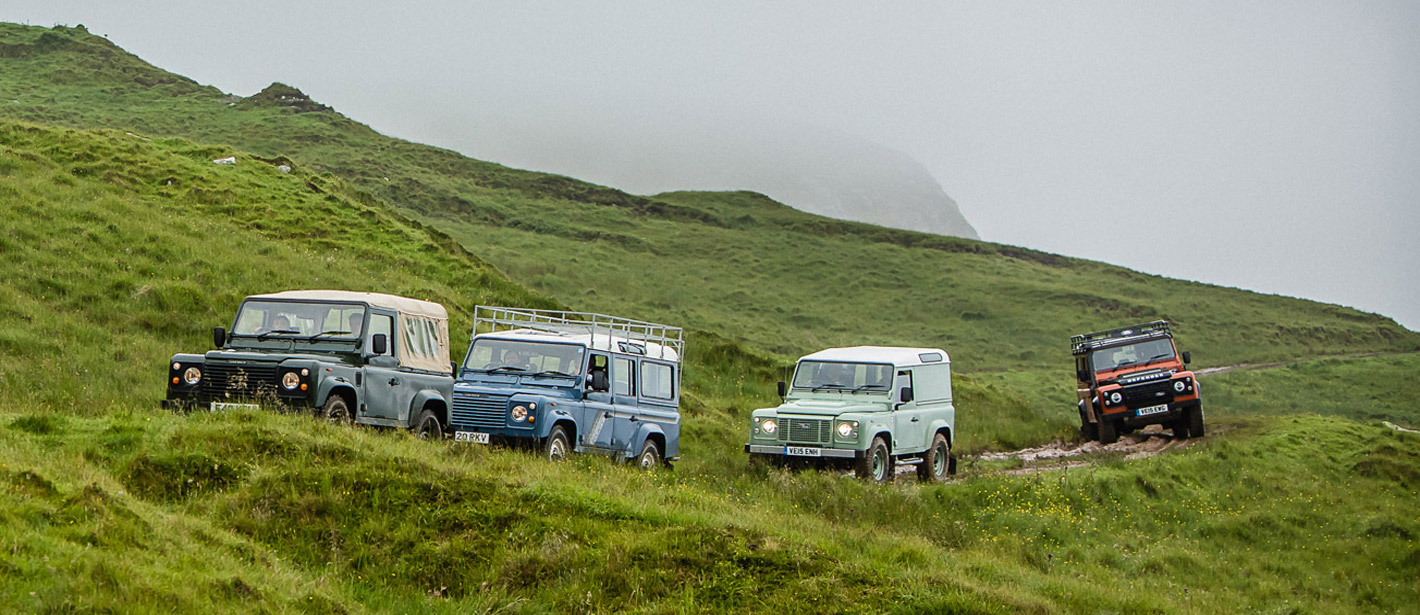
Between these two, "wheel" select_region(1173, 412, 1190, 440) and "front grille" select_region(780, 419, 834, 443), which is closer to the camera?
"front grille" select_region(780, 419, 834, 443)

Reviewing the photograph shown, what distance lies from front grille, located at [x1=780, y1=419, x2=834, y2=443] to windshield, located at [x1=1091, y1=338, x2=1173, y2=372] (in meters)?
13.3

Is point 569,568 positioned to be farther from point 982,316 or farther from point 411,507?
point 982,316

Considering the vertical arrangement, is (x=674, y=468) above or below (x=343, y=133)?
below

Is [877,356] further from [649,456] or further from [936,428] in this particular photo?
[649,456]

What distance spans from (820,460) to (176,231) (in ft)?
60.5

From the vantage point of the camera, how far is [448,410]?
1677cm

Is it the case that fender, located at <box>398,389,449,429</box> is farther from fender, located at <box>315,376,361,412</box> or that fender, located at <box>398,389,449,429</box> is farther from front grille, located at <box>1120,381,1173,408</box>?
front grille, located at <box>1120,381,1173,408</box>

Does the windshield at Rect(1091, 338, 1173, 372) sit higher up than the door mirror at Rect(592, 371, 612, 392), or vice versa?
the windshield at Rect(1091, 338, 1173, 372)

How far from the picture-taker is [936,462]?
799 inches

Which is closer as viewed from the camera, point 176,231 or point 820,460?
point 820,460

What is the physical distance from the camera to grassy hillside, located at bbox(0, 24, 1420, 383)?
184 feet

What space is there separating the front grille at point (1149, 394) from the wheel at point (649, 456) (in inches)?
568

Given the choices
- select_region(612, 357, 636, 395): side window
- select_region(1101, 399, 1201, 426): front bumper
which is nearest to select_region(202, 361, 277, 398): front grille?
select_region(612, 357, 636, 395): side window

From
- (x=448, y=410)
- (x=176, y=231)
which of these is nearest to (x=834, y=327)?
(x=176, y=231)
